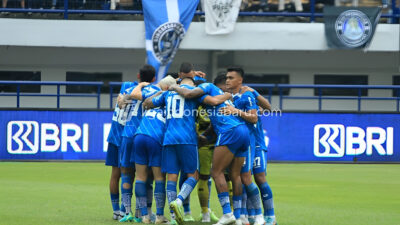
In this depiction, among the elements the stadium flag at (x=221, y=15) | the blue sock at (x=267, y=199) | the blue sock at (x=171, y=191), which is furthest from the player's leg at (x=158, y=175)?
the stadium flag at (x=221, y=15)

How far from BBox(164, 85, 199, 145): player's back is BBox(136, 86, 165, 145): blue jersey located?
0.73 ft

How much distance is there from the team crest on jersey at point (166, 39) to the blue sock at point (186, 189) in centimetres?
1545

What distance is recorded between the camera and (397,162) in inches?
882

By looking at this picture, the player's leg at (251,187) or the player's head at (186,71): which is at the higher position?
the player's head at (186,71)

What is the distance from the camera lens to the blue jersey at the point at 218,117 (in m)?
9.97

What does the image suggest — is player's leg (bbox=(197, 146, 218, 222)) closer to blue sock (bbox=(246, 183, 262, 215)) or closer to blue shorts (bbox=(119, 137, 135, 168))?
blue sock (bbox=(246, 183, 262, 215))

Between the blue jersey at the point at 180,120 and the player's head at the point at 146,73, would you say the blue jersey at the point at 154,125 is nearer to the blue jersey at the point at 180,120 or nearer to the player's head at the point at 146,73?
the blue jersey at the point at 180,120

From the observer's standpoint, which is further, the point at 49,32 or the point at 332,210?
the point at 49,32

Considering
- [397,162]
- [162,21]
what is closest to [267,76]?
[162,21]

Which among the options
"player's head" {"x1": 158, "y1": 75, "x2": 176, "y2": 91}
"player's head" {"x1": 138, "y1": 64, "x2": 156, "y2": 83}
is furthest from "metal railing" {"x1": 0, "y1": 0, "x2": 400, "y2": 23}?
"player's head" {"x1": 158, "y1": 75, "x2": 176, "y2": 91}

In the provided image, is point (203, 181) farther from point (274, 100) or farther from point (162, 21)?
point (274, 100)

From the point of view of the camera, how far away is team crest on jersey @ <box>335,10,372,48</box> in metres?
25.9

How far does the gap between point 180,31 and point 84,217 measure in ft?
49.3

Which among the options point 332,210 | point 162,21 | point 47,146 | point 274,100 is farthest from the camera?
point 274,100
